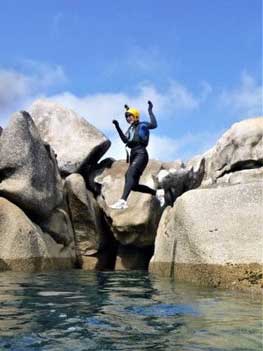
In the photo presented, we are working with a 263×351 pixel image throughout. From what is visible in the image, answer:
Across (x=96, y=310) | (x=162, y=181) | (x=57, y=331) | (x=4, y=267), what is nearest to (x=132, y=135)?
(x=162, y=181)

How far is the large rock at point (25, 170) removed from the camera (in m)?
13.6

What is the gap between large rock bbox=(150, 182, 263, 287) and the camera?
342 inches

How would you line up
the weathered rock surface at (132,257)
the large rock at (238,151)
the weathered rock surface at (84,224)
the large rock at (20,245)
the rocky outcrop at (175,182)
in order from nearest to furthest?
1. the large rock at (20,245)
2. the rocky outcrop at (175,182)
3. the weathered rock surface at (84,224)
4. the weathered rock surface at (132,257)
5. the large rock at (238,151)

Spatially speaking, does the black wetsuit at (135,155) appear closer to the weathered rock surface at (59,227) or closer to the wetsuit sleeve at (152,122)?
the wetsuit sleeve at (152,122)

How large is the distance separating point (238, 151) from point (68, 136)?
5.56 meters

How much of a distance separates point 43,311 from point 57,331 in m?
1.10

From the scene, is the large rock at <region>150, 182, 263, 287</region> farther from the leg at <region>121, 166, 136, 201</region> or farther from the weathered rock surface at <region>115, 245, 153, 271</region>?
the weathered rock surface at <region>115, 245, 153, 271</region>

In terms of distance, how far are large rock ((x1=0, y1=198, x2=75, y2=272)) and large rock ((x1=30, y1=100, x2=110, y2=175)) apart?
13.6 feet

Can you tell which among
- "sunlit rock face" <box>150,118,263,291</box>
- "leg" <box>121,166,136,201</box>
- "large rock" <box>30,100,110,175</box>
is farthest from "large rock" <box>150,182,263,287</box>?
"large rock" <box>30,100,110,175</box>

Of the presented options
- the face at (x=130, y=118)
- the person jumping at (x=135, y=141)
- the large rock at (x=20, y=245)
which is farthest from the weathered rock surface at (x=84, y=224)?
the face at (x=130, y=118)

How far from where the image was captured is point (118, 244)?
1638 cm

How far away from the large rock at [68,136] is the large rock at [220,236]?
286 inches

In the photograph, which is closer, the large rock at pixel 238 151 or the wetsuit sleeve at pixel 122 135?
the wetsuit sleeve at pixel 122 135

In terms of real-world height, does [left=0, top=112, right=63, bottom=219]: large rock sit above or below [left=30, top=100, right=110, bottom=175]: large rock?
below
